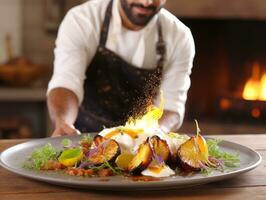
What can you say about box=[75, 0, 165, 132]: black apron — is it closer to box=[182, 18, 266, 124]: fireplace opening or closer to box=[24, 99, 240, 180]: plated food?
box=[24, 99, 240, 180]: plated food

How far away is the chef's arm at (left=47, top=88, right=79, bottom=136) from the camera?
1.86 meters

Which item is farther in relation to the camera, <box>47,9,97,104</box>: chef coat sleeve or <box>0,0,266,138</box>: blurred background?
<box>0,0,266,138</box>: blurred background

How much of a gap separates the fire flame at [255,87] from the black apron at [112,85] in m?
1.23

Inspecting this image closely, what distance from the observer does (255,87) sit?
344 centimetres

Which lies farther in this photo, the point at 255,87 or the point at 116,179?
the point at 255,87

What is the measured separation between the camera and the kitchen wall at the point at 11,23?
3.51 m

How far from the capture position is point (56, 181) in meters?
1.17

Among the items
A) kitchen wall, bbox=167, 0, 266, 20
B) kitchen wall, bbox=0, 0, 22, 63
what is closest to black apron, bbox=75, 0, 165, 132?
kitchen wall, bbox=167, 0, 266, 20

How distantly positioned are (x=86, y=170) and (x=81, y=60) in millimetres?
931

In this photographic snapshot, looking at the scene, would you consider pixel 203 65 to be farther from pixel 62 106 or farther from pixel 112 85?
pixel 62 106

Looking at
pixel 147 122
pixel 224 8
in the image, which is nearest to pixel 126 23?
pixel 147 122

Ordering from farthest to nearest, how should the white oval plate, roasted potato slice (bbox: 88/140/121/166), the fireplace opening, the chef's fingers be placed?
1. the fireplace opening
2. the chef's fingers
3. roasted potato slice (bbox: 88/140/121/166)
4. the white oval plate

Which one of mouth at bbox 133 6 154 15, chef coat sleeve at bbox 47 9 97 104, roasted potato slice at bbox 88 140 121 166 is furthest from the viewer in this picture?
mouth at bbox 133 6 154 15

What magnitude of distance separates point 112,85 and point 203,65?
4.55 feet
